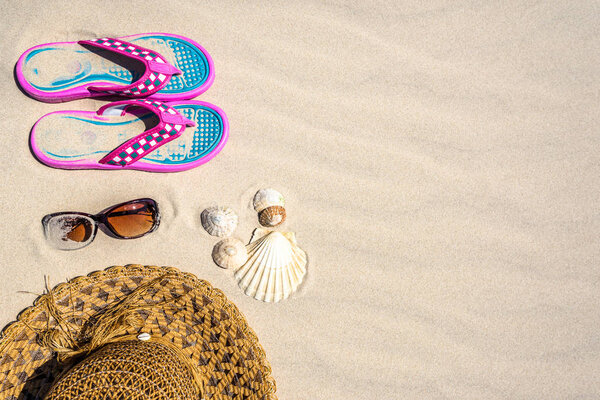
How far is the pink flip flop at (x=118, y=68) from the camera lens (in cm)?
210

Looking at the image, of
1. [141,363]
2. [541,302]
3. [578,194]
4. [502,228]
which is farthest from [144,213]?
[578,194]

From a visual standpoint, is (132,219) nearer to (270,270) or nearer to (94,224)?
(94,224)

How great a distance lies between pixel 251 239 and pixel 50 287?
102 cm

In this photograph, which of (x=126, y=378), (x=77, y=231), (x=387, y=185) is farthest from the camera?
(x=387, y=185)

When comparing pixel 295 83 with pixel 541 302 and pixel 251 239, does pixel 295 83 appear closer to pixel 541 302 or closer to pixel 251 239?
pixel 251 239

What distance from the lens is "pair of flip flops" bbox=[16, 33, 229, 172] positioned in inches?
81.6

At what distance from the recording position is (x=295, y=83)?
7.64ft

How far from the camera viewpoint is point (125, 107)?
2.14 metres

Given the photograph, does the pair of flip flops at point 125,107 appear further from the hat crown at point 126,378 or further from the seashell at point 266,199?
the hat crown at point 126,378

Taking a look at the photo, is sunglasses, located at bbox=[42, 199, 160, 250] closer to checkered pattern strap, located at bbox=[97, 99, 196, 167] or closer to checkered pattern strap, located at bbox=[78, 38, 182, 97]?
checkered pattern strap, located at bbox=[97, 99, 196, 167]

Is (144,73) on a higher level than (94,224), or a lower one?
higher

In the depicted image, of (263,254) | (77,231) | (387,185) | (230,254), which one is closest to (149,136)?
(77,231)

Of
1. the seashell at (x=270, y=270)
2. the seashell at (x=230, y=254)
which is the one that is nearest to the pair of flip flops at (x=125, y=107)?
the seashell at (x=230, y=254)

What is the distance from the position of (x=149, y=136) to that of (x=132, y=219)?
43cm
